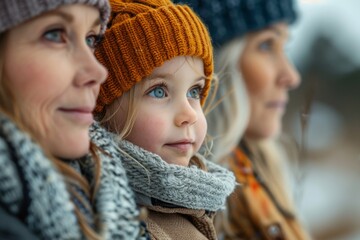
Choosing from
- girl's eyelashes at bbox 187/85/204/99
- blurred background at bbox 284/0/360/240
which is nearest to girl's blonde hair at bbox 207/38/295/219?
girl's eyelashes at bbox 187/85/204/99

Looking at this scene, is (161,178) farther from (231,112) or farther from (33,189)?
(231,112)

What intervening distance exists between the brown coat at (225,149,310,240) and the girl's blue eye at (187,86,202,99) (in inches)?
30.3

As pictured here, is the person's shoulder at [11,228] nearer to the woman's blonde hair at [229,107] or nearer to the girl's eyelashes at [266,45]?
the woman's blonde hair at [229,107]

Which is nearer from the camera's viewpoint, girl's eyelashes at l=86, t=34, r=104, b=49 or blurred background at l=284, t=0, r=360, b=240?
girl's eyelashes at l=86, t=34, r=104, b=49

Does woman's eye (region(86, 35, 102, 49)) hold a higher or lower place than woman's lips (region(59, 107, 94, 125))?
higher

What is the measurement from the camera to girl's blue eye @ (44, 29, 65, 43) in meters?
1.20

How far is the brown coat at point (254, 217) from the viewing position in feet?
7.73

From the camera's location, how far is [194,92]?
5.18 ft

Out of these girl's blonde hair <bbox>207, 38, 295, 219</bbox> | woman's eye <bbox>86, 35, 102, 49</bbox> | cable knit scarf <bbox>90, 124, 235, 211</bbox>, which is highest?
woman's eye <bbox>86, 35, 102, 49</bbox>

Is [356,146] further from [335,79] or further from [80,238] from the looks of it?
[80,238]

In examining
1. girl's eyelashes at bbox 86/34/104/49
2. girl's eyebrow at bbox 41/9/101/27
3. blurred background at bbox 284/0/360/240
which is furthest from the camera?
blurred background at bbox 284/0/360/240

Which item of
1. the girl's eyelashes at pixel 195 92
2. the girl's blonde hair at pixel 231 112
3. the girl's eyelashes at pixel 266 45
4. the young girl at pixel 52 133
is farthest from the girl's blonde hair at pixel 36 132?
the girl's eyelashes at pixel 266 45

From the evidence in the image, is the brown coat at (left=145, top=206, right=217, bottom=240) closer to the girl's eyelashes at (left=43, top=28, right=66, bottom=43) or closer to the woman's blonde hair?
the girl's eyelashes at (left=43, top=28, right=66, bottom=43)

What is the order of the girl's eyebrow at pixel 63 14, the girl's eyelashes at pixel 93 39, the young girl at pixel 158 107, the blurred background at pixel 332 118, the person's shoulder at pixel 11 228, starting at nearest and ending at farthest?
the person's shoulder at pixel 11 228, the girl's eyebrow at pixel 63 14, the girl's eyelashes at pixel 93 39, the young girl at pixel 158 107, the blurred background at pixel 332 118
